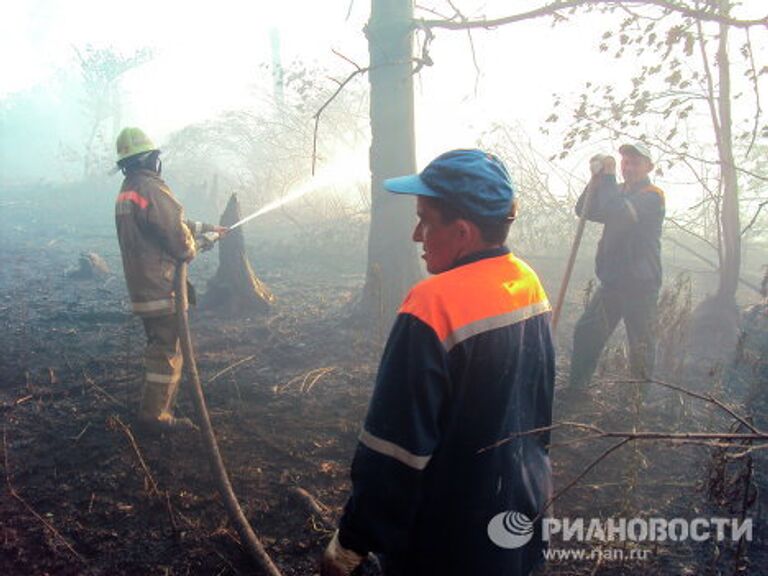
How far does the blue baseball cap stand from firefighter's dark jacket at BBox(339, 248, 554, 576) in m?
0.15

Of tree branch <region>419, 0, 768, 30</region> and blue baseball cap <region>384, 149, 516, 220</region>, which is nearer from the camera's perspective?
blue baseball cap <region>384, 149, 516, 220</region>

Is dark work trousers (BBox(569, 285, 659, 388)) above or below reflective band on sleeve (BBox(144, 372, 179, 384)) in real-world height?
above

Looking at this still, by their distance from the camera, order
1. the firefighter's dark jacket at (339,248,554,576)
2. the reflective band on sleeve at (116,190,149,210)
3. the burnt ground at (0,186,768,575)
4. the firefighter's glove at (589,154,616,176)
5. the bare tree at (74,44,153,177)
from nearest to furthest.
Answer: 1. the firefighter's dark jacket at (339,248,554,576)
2. the burnt ground at (0,186,768,575)
3. the reflective band on sleeve at (116,190,149,210)
4. the firefighter's glove at (589,154,616,176)
5. the bare tree at (74,44,153,177)

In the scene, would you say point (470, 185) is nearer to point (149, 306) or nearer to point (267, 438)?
point (267, 438)

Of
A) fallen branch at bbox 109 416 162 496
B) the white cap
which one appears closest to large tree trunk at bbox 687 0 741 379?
the white cap

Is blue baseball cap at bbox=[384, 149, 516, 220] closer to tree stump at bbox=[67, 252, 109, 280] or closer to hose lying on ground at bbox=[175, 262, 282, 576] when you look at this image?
hose lying on ground at bbox=[175, 262, 282, 576]

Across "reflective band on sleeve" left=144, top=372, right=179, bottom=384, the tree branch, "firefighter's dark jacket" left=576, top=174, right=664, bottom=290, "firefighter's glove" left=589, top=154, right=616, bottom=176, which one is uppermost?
the tree branch

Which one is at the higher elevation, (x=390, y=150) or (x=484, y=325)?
(x=390, y=150)

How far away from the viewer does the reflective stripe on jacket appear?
413cm

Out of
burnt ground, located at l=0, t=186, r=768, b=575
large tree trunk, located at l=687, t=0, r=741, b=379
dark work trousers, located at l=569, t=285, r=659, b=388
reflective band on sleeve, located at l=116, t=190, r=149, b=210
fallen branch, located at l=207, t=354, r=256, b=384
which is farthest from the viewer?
large tree trunk, located at l=687, t=0, r=741, b=379

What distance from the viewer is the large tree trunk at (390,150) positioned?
6.48 m

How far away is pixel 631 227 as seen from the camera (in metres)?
4.49

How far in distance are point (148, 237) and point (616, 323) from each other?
4.10m

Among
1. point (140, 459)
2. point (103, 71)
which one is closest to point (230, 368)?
point (140, 459)
